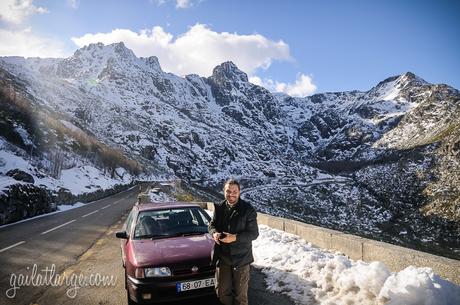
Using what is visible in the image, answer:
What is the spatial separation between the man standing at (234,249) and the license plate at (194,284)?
0.81 meters

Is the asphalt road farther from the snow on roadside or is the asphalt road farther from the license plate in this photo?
the snow on roadside

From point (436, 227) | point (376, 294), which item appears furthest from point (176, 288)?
point (436, 227)

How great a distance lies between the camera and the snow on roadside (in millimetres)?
4473

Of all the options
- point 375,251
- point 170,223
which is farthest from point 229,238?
point 375,251

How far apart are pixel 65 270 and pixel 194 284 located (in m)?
4.00

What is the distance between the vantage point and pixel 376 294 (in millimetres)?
5031

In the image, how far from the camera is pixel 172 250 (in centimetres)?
562

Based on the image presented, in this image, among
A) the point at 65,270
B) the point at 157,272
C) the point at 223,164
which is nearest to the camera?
the point at 157,272

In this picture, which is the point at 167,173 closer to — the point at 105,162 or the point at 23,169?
the point at 105,162

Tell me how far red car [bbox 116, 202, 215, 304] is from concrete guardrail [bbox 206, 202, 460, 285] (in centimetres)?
338

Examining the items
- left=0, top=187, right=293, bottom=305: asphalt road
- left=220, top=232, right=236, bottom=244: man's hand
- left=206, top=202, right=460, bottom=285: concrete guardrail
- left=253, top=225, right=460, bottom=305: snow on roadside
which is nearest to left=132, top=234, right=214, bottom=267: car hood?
left=0, top=187, right=293, bottom=305: asphalt road

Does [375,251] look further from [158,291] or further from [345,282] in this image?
[158,291]

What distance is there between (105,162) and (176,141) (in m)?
98.2

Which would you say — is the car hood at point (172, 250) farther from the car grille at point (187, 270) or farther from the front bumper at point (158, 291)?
the front bumper at point (158, 291)
